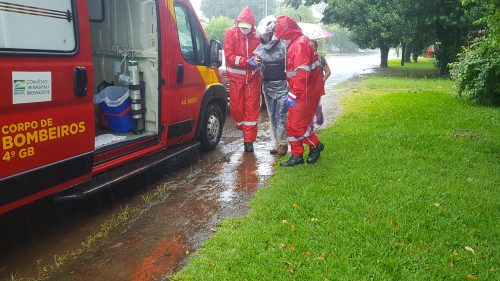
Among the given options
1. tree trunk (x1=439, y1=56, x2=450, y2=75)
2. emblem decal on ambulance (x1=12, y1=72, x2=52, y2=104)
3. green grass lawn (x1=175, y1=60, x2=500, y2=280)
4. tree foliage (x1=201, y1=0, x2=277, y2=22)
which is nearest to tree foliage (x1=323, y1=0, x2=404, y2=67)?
tree trunk (x1=439, y1=56, x2=450, y2=75)

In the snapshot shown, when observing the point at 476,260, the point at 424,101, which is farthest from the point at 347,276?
the point at 424,101

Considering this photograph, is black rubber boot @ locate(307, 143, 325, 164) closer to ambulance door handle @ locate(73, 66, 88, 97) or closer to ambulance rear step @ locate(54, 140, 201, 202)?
ambulance rear step @ locate(54, 140, 201, 202)

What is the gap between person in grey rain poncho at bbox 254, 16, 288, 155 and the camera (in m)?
5.99

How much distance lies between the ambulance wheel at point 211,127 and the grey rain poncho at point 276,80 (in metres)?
0.96

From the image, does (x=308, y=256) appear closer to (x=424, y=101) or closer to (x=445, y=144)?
(x=445, y=144)

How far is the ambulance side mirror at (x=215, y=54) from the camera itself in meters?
6.41

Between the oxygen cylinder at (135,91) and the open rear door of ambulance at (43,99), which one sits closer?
the open rear door of ambulance at (43,99)

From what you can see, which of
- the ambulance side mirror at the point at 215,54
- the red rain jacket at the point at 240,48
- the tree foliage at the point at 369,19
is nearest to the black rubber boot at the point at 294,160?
the red rain jacket at the point at 240,48

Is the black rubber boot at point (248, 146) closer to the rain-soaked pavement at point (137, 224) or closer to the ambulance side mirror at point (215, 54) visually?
the rain-soaked pavement at point (137, 224)

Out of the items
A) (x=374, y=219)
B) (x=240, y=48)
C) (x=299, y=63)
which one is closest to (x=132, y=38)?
(x=240, y=48)

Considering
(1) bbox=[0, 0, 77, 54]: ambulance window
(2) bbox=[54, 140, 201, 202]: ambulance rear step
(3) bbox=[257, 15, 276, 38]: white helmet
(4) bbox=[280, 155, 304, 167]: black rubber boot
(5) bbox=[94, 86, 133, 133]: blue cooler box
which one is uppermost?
(3) bbox=[257, 15, 276, 38]: white helmet

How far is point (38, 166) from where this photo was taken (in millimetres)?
3615

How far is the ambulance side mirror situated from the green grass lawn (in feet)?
6.24

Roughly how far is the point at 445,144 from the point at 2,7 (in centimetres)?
576
